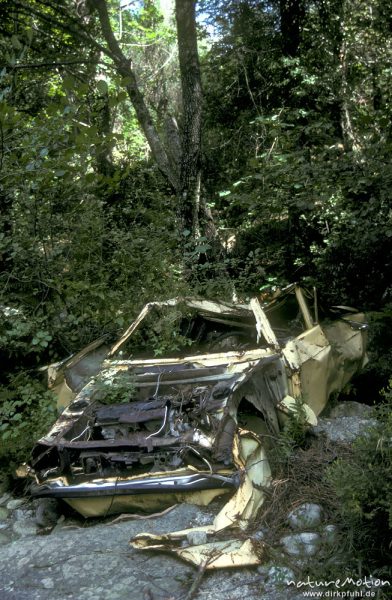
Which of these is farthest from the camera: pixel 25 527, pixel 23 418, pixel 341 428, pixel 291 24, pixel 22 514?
pixel 291 24

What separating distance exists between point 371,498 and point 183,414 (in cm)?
166

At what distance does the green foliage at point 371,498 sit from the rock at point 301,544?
0.31 m

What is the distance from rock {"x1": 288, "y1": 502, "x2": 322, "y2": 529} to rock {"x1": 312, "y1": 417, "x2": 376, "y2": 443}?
1.02 m

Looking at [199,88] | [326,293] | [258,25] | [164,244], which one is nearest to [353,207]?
[326,293]

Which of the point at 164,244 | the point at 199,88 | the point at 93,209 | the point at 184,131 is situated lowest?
the point at 164,244

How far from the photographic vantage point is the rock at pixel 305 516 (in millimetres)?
3234

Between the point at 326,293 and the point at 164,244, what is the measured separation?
2.76 metres

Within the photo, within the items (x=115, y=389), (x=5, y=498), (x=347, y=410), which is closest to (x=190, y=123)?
(x=347, y=410)

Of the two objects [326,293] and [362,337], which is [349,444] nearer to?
[362,337]

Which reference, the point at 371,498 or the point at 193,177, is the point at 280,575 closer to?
the point at 371,498

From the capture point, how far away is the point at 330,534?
2.97 m

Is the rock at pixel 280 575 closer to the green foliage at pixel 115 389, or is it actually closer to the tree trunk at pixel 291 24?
the green foliage at pixel 115 389

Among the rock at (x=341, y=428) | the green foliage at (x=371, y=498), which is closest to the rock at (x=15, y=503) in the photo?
the rock at (x=341, y=428)

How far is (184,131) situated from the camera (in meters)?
8.55
